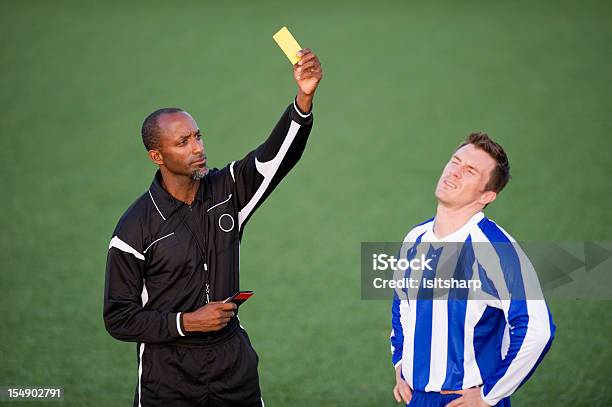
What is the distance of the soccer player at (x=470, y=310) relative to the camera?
A: 4055 mm

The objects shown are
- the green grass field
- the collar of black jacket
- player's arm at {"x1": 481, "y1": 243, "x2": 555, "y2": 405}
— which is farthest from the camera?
the green grass field

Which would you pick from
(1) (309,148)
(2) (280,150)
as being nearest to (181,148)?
(2) (280,150)

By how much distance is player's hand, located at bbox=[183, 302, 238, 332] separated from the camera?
446cm

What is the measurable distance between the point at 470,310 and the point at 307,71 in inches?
49.0

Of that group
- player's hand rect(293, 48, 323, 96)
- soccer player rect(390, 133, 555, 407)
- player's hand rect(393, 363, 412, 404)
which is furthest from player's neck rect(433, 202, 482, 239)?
player's hand rect(293, 48, 323, 96)

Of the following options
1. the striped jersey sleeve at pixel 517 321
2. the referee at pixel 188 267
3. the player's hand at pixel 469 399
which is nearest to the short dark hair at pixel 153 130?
the referee at pixel 188 267

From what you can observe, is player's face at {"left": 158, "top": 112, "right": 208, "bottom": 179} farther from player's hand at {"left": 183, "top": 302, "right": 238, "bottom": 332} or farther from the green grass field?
the green grass field

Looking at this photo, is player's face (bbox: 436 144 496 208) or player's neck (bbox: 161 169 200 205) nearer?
player's face (bbox: 436 144 496 208)

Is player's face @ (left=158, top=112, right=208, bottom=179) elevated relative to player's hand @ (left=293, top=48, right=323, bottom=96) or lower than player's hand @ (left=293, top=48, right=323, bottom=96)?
lower

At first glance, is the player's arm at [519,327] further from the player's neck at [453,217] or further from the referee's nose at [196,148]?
the referee's nose at [196,148]

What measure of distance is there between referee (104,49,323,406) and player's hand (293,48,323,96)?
0.7 inches

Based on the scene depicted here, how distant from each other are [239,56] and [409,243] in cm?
1175

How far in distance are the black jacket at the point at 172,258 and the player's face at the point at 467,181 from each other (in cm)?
71

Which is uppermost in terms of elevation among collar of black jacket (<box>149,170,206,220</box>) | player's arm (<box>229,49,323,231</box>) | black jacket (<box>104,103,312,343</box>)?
player's arm (<box>229,49,323,231</box>)
